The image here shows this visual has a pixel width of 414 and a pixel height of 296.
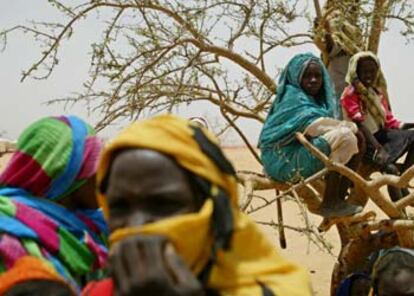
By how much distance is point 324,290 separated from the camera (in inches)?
483

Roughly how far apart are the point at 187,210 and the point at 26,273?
0.62 meters

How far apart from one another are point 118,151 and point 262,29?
596 centimetres

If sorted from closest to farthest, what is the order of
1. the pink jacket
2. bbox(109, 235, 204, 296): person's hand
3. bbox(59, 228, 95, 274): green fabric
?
bbox(109, 235, 204, 296): person's hand, bbox(59, 228, 95, 274): green fabric, the pink jacket

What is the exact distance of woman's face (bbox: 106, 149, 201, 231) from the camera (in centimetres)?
146

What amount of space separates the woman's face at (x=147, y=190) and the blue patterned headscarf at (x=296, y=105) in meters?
4.43

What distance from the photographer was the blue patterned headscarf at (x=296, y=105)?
5.89 metres

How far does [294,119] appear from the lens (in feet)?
19.5

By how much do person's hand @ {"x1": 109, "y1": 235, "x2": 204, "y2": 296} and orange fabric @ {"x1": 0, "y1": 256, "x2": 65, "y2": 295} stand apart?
23.1 inches

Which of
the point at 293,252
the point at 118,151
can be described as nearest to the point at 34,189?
the point at 118,151

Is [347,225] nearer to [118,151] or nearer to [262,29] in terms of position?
[262,29]

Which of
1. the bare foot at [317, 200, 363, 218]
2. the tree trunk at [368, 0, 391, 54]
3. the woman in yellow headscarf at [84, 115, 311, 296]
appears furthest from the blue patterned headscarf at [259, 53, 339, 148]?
the woman in yellow headscarf at [84, 115, 311, 296]

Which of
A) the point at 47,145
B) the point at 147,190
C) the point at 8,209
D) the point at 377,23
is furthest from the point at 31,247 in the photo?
the point at 377,23

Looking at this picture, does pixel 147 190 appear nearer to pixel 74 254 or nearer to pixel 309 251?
pixel 74 254

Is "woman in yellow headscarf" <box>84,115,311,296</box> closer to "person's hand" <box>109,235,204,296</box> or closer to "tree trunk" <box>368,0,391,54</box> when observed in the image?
"person's hand" <box>109,235,204,296</box>
